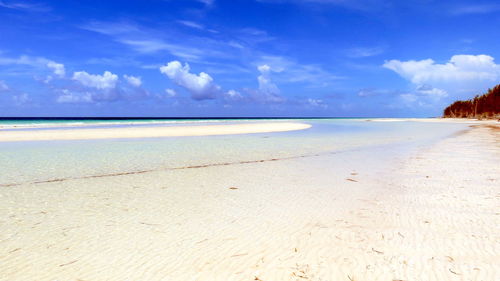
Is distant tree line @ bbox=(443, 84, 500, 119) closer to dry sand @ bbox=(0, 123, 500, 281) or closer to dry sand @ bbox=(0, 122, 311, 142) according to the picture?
dry sand @ bbox=(0, 122, 311, 142)

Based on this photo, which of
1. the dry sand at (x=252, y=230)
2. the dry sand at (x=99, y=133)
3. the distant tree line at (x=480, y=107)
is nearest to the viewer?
the dry sand at (x=252, y=230)

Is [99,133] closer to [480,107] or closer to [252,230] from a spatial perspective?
[252,230]

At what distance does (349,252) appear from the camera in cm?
285

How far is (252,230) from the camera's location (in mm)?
3424

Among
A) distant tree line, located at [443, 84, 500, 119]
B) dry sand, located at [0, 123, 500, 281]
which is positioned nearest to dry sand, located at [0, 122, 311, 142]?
dry sand, located at [0, 123, 500, 281]

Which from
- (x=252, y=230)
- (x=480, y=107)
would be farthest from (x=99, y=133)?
(x=480, y=107)

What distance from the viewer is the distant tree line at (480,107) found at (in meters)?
85.7

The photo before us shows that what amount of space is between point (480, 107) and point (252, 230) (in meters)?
120

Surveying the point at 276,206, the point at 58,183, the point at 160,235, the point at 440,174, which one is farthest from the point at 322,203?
the point at 58,183

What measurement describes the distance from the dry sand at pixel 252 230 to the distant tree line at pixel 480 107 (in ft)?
298

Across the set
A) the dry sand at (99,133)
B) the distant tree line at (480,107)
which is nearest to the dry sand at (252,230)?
the dry sand at (99,133)

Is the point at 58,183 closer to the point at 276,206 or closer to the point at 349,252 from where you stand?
the point at 276,206

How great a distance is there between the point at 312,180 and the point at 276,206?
1.93 metres

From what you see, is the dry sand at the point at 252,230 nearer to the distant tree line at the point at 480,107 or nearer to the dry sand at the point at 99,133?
the dry sand at the point at 99,133
